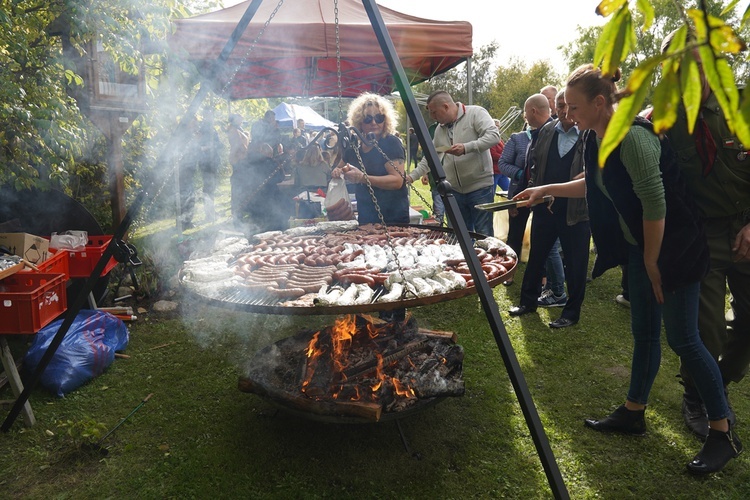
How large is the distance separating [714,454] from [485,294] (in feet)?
6.04

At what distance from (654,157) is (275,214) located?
7273 mm

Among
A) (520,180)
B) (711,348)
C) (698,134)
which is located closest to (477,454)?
(711,348)

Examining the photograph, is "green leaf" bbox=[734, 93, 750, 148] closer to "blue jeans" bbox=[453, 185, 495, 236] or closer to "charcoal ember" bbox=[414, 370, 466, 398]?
"charcoal ember" bbox=[414, 370, 466, 398]

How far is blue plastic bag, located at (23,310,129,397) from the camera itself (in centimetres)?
391

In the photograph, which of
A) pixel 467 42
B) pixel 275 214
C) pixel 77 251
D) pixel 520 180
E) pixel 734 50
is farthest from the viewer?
pixel 275 214

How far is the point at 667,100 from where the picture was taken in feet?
2.60

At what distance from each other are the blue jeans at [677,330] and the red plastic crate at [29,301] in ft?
13.4

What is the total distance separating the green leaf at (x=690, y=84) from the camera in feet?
2.58

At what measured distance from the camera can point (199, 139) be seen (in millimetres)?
9844

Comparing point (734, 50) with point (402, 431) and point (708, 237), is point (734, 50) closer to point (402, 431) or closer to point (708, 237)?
point (708, 237)

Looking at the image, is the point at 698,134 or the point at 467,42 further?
the point at 467,42

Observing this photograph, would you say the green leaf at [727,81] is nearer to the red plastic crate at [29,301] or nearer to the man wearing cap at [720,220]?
the man wearing cap at [720,220]

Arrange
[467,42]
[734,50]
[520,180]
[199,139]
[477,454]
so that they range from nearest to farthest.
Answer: [734,50], [477,454], [520,180], [467,42], [199,139]

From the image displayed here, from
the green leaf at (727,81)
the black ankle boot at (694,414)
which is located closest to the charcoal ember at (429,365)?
the black ankle boot at (694,414)
